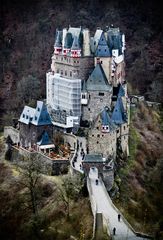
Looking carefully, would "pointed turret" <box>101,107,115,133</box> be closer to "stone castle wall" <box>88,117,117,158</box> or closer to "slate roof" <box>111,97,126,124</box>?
"stone castle wall" <box>88,117,117,158</box>

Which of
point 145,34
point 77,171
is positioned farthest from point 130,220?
point 145,34

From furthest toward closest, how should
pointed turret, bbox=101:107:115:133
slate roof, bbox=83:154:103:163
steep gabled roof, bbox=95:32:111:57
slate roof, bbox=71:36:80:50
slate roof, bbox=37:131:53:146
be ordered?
steep gabled roof, bbox=95:32:111:57 < slate roof, bbox=71:36:80:50 < slate roof, bbox=37:131:53:146 < pointed turret, bbox=101:107:115:133 < slate roof, bbox=83:154:103:163

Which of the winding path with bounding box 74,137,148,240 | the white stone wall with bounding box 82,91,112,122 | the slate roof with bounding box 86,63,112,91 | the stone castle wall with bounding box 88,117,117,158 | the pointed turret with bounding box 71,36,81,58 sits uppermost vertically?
the pointed turret with bounding box 71,36,81,58

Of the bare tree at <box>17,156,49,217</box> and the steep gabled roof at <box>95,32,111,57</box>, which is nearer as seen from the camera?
the bare tree at <box>17,156,49,217</box>

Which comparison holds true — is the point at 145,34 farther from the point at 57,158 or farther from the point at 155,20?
the point at 57,158

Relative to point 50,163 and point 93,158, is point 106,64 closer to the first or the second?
point 50,163

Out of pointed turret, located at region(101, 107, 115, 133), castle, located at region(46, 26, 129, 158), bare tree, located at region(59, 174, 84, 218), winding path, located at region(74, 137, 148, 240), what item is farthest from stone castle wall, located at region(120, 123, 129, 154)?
bare tree, located at region(59, 174, 84, 218)

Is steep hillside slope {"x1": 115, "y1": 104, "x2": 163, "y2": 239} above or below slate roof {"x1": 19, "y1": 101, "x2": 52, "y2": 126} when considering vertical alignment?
below
